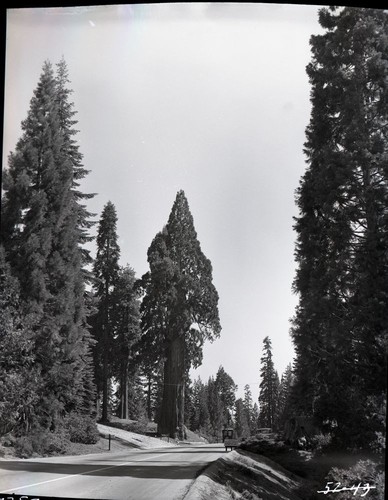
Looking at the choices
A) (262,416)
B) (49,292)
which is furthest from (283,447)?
(49,292)

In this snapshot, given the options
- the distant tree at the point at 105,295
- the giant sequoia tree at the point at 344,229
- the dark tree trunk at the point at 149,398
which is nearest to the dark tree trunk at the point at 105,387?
the distant tree at the point at 105,295

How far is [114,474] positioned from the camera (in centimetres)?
706

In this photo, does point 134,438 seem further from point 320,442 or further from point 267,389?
point 320,442

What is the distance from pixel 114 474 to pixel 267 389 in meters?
2.42

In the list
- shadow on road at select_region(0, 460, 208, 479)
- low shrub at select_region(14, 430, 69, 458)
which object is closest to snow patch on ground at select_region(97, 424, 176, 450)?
shadow on road at select_region(0, 460, 208, 479)

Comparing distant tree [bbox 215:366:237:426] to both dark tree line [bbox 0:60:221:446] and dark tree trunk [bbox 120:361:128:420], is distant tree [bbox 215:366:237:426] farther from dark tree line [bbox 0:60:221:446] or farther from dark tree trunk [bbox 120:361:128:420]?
dark tree trunk [bbox 120:361:128:420]

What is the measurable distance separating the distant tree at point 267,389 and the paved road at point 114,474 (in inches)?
34.4

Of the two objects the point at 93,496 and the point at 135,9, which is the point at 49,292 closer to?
the point at 93,496

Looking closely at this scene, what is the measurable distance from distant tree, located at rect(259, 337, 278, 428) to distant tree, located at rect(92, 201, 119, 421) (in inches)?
87.0

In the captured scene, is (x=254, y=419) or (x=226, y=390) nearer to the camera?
(x=226, y=390)

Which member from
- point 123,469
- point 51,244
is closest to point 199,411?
point 123,469

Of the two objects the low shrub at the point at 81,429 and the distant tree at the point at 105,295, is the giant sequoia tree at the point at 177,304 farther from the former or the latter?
the low shrub at the point at 81,429

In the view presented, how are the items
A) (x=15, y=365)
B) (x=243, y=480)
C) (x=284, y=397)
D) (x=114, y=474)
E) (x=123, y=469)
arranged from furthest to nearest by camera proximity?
(x=284, y=397) → (x=15, y=365) → (x=243, y=480) → (x=123, y=469) → (x=114, y=474)

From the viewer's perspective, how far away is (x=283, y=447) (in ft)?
27.7
